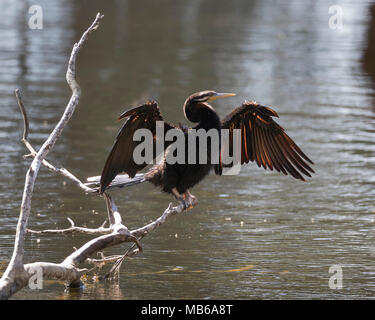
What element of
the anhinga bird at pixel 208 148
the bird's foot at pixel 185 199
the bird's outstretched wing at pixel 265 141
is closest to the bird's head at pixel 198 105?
the anhinga bird at pixel 208 148

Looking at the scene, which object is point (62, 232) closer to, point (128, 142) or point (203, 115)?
point (128, 142)

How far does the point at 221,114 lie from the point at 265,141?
5.24m

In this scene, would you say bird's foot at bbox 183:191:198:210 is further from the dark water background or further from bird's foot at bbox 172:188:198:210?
the dark water background

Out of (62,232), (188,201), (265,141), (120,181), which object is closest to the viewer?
(62,232)

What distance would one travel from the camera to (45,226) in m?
7.76

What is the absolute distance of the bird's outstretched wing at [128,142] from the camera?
6.41m

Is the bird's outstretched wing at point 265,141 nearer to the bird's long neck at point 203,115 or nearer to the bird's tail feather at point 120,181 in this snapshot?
the bird's long neck at point 203,115

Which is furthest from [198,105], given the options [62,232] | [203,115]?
[62,232]

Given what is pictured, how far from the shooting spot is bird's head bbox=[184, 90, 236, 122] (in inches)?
263

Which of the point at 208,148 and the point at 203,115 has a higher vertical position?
the point at 203,115

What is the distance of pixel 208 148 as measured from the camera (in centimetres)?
658

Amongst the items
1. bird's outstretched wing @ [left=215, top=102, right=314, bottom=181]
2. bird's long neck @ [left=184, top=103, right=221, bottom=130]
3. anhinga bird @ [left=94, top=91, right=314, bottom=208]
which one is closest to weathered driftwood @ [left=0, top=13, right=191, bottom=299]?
anhinga bird @ [left=94, top=91, right=314, bottom=208]

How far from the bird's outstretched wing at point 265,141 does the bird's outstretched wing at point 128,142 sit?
722 millimetres
